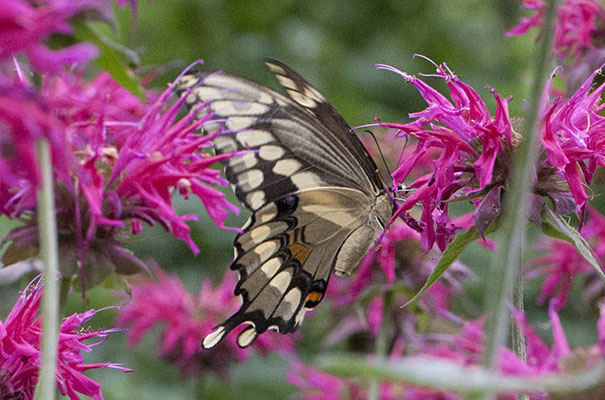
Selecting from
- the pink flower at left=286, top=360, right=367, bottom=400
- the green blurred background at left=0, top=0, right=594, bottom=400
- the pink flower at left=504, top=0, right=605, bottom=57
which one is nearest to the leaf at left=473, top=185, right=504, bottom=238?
the pink flower at left=504, top=0, right=605, bottom=57

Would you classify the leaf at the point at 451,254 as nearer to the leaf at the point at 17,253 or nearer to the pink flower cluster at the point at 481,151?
the pink flower cluster at the point at 481,151

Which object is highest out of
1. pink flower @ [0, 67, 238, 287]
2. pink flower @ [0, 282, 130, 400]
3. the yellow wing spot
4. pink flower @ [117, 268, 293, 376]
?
pink flower @ [0, 67, 238, 287]

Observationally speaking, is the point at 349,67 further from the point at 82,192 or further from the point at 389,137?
the point at 82,192

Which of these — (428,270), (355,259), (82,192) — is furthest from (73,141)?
(428,270)

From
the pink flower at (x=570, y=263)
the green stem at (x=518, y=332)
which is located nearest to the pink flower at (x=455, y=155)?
the green stem at (x=518, y=332)

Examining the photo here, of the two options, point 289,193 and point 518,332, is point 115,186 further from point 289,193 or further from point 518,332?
point 518,332

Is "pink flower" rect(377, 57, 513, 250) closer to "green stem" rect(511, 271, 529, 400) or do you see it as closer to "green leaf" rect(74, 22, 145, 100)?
"green stem" rect(511, 271, 529, 400)

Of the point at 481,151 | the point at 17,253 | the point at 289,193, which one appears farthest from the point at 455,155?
the point at 17,253
